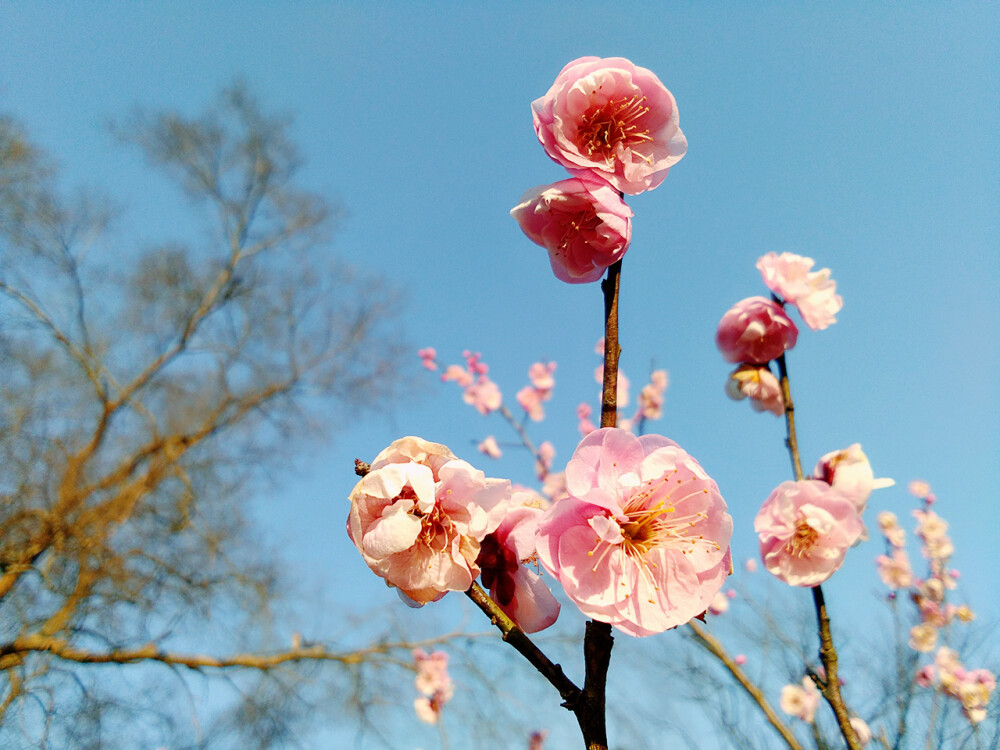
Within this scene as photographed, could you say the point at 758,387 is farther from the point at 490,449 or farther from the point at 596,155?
the point at 490,449

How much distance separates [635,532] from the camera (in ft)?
2.06

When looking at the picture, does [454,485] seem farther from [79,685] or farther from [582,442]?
[79,685]

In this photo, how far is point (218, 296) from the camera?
7363mm

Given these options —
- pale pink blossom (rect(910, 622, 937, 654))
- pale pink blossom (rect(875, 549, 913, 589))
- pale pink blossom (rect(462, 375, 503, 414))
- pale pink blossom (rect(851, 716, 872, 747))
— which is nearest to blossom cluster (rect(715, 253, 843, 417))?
pale pink blossom (rect(851, 716, 872, 747))

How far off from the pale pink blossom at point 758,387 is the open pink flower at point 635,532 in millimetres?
807

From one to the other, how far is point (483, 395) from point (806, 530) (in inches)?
192

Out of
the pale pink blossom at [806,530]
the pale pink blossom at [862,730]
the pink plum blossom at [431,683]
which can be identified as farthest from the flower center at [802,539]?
the pink plum blossom at [431,683]

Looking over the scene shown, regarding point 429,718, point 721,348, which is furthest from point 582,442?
point 429,718

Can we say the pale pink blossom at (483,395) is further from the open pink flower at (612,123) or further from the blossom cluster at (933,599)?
the open pink flower at (612,123)

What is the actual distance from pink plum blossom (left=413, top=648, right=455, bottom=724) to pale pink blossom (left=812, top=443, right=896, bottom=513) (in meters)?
4.65

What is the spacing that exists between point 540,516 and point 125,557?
5935 millimetres

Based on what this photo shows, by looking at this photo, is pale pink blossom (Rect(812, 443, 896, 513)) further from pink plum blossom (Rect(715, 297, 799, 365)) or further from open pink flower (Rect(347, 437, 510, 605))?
open pink flower (Rect(347, 437, 510, 605))

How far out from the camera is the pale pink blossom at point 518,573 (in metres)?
0.60

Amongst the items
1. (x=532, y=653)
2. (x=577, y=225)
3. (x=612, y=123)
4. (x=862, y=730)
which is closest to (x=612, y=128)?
(x=612, y=123)
